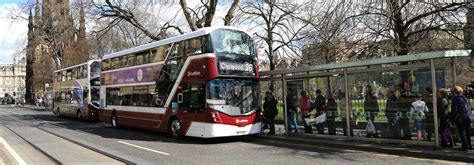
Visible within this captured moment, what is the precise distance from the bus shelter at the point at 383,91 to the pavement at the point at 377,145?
0.08 meters

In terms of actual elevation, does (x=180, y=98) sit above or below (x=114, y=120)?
above

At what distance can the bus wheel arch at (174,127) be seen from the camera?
16.6 m

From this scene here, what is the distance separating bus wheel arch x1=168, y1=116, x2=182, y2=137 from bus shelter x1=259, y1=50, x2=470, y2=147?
160 inches

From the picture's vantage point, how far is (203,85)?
15.2 meters

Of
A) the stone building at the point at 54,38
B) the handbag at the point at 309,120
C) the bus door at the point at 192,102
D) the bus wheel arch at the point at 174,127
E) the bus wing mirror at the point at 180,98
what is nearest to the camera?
the bus door at the point at 192,102

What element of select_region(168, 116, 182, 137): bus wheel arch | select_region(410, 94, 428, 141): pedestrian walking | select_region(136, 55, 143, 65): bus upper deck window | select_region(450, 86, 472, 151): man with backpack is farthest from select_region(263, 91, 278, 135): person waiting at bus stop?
select_region(450, 86, 472, 151): man with backpack

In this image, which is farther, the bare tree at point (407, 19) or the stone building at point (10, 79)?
the stone building at point (10, 79)

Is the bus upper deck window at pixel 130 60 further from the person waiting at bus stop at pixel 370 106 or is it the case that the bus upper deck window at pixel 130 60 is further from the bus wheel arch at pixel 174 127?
the person waiting at bus stop at pixel 370 106

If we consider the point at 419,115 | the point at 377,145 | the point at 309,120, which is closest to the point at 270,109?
the point at 309,120

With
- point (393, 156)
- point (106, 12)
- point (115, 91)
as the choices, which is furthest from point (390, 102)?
point (106, 12)

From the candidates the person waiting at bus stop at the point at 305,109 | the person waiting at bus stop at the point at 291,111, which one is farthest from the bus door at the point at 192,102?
the person waiting at bus stop at the point at 305,109

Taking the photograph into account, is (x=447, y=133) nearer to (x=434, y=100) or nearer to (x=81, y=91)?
(x=434, y=100)

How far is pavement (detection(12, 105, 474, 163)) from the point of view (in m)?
10.3

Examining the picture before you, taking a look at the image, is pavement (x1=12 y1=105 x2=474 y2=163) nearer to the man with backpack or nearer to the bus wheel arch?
the man with backpack
